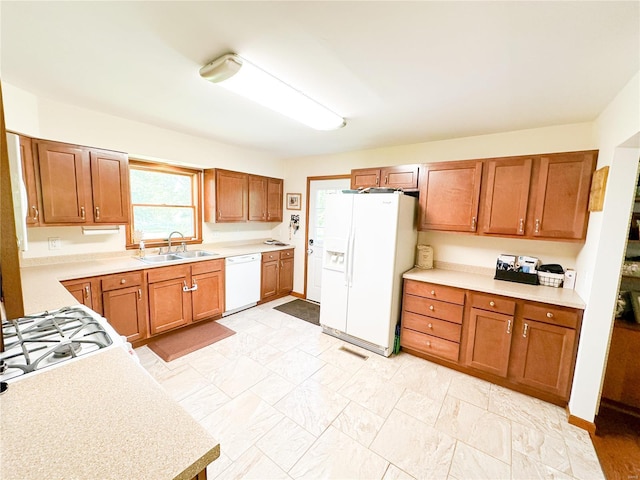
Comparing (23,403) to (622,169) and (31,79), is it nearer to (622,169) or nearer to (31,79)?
(31,79)

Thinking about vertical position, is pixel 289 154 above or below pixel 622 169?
above

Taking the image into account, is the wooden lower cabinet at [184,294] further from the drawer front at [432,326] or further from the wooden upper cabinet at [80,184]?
the drawer front at [432,326]

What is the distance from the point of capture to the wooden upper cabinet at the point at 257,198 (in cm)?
408

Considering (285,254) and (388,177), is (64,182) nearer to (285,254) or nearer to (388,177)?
(285,254)

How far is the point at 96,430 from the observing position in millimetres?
723

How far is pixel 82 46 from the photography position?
148 centimetres

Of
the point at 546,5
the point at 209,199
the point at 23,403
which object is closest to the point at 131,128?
the point at 209,199

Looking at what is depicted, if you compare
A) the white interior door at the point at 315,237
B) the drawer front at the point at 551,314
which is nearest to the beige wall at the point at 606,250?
the drawer front at the point at 551,314

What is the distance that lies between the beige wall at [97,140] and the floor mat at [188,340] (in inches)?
46.9

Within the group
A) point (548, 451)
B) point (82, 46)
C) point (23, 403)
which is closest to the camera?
point (23, 403)

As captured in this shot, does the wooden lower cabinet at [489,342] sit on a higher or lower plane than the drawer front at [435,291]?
lower

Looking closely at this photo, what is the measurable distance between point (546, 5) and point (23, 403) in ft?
8.01

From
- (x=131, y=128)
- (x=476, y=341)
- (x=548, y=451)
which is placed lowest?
(x=548, y=451)

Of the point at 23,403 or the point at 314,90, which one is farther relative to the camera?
the point at 314,90
